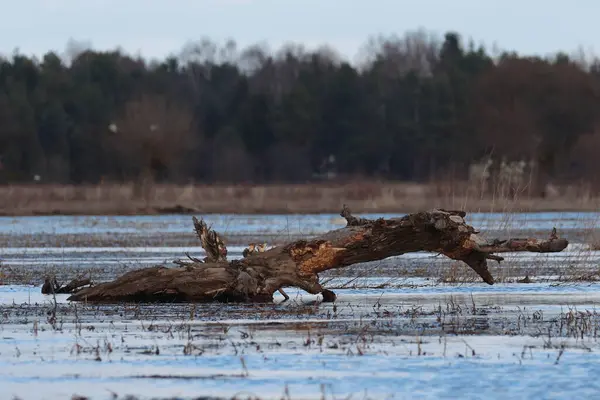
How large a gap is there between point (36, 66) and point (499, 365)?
85180 millimetres

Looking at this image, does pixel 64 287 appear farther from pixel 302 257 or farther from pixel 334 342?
pixel 334 342

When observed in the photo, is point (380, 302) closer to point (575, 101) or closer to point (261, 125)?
point (575, 101)

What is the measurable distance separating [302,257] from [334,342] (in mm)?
3609

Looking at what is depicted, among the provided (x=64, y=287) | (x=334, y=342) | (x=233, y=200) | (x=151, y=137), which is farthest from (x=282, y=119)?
(x=334, y=342)

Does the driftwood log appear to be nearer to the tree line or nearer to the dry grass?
the dry grass

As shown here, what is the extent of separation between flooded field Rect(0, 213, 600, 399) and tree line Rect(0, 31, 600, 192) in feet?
180

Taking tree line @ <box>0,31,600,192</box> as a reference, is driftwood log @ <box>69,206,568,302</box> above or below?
below

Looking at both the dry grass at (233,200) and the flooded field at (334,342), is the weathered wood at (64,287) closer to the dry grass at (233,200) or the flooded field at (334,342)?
the flooded field at (334,342)

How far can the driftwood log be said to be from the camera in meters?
14.2

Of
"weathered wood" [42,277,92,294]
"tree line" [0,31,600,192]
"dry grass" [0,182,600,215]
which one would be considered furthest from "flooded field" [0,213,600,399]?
"tree line" [0,31,600,192]

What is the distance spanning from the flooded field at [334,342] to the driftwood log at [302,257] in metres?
0.30

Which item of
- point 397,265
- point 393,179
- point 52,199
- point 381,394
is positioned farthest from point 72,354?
point 393,179

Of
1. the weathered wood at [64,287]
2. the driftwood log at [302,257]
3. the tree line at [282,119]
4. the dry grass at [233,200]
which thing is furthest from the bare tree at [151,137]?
the driftwood log at [302,257]

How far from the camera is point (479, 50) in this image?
98.8 m
